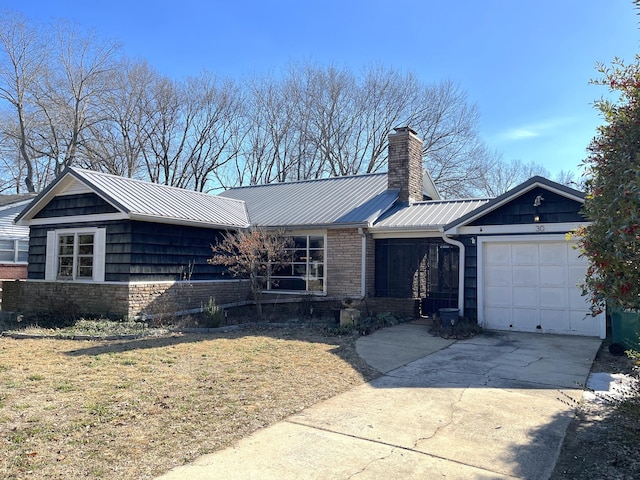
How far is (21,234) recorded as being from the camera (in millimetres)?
20688

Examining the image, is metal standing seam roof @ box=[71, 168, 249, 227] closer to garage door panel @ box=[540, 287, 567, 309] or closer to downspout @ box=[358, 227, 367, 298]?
downspout @ box=[358, 227, 367, 298]

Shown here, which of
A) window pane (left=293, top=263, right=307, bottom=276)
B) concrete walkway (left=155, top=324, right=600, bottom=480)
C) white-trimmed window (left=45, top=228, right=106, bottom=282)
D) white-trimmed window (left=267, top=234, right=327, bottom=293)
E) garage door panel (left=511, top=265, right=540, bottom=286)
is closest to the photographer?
concrete walkway (left=155, top=324, right=600, bottom=480)

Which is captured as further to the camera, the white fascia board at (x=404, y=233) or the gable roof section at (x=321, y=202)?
the gable roof section at (x=321, y=202)

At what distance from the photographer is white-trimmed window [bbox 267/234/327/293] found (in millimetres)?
14617

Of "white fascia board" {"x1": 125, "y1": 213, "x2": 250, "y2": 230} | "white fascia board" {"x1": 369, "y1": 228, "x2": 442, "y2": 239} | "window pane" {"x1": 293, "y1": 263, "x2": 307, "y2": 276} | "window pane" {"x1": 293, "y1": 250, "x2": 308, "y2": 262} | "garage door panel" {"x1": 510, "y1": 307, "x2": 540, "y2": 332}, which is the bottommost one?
"garage door panel" {"x1": 510, "y1": 307, "x2": 540, "y2": 332}

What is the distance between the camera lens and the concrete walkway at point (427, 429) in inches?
161

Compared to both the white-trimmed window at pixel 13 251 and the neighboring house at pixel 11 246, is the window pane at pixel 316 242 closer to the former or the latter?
the neighboring house at pixel 11 246

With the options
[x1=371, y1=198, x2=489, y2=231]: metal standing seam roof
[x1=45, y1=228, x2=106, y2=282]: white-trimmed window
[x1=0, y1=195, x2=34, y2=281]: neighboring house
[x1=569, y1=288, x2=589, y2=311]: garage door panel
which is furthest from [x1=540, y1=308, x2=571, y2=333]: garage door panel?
[x1=0, y1=195, x2=34, y2=281]: neighboring house

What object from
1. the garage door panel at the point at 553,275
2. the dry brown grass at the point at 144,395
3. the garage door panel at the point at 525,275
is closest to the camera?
the dry brown grass at the point at 144,395

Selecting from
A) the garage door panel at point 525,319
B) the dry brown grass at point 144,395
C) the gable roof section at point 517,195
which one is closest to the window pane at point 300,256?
the gable roof section at point 517,195

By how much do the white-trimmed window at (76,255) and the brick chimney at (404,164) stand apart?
937cm

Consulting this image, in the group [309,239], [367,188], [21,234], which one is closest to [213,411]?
[309,239]

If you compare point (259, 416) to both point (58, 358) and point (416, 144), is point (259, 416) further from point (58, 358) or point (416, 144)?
point (416, 144)

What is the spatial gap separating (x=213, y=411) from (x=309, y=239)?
31.6ft
